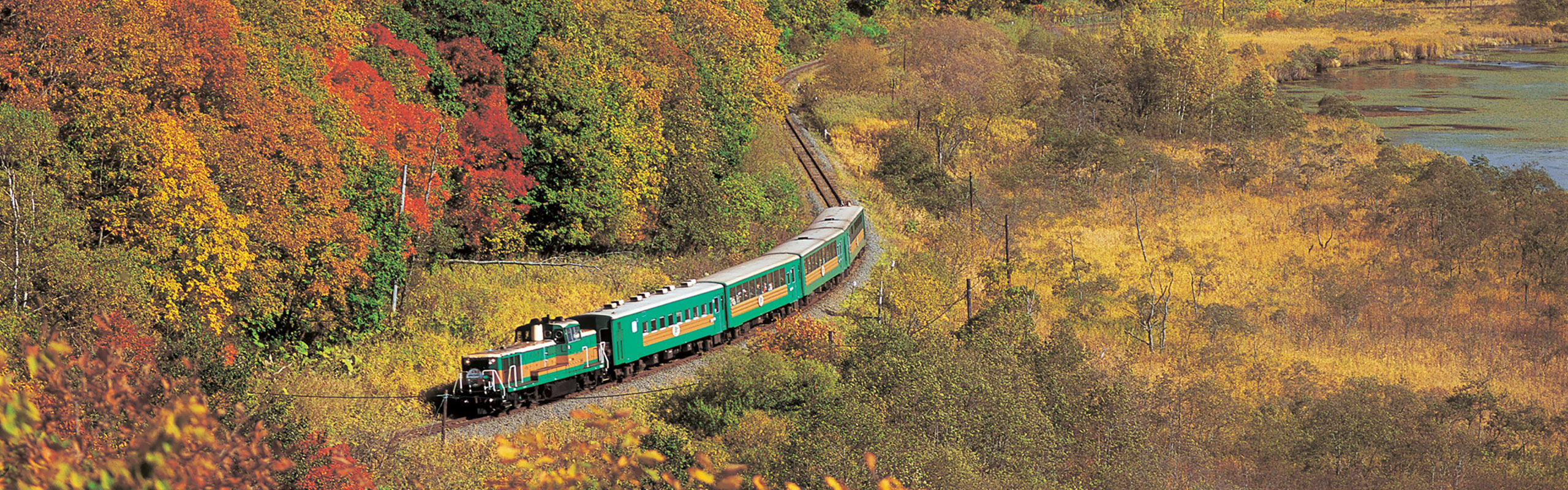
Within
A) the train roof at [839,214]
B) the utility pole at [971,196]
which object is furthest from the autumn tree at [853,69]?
the train roof at [839,214]

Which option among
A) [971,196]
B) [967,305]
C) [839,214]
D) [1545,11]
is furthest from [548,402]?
[1545,11]

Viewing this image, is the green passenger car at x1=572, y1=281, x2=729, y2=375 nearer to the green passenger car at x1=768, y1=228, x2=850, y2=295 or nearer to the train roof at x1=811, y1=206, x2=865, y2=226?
the green passenger car at x1=768, y1=228, x2=850, y2=295

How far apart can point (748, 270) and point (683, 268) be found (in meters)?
9.58

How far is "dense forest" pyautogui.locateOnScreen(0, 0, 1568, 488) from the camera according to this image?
108 ft

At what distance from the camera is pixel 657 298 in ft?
148

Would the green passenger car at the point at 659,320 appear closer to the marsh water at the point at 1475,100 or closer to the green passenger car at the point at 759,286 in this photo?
the green passenger car at the point at 759,286

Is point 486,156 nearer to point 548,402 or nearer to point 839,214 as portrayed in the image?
point 548,402

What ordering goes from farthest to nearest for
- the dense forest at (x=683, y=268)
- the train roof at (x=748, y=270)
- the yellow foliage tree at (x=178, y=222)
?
the train roof at (x=748, y=270) < the yellow foliage tree at (x=178, y=222) < the dense forest at (x=683, y=268)

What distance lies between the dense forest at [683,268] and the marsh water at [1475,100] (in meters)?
9.66

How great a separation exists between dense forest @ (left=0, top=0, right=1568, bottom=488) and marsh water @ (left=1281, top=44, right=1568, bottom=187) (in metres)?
9.66

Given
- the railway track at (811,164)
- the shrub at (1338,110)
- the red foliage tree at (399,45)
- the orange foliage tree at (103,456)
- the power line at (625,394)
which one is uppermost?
the orange foliage tree at (103,456)

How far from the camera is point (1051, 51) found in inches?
4916

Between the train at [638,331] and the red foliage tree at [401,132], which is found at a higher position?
the red foliage tree at [401,132]

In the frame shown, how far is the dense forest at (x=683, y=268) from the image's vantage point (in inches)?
1297
